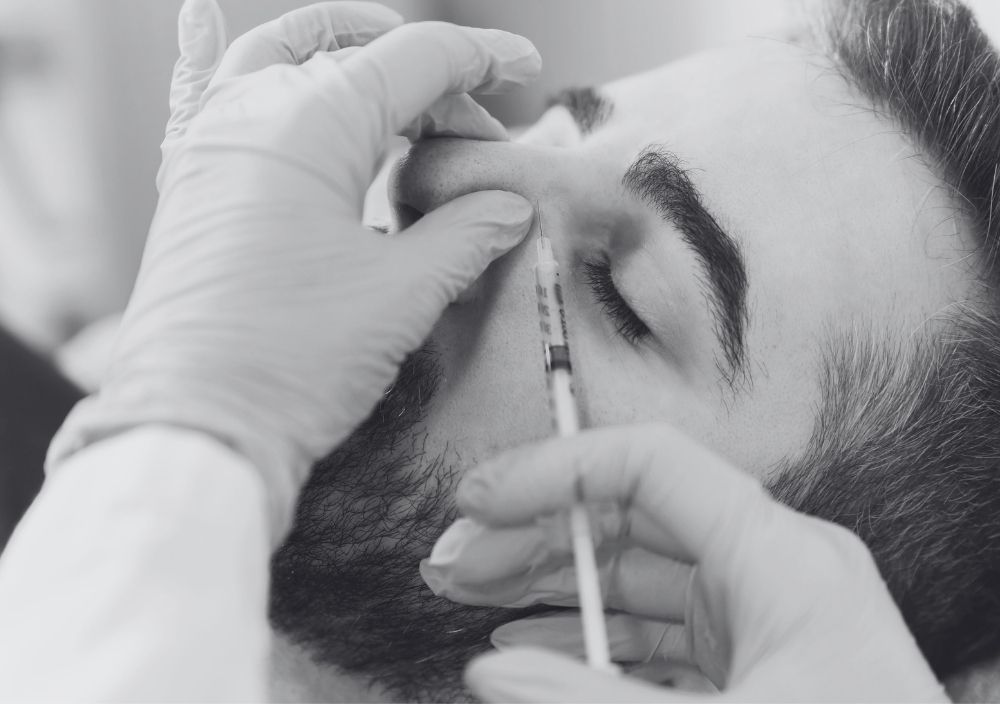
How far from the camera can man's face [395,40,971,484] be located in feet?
2.96

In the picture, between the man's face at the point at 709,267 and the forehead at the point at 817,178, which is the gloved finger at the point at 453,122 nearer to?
the man's face at the point at 709,267

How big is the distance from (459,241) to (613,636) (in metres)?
0.49

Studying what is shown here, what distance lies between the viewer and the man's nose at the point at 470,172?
0.95 metres

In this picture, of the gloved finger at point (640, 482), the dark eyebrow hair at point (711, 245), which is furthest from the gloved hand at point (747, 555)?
the dark eyebrow hair at point (711, 245)

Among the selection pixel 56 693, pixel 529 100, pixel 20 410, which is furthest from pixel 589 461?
pixel 529 100

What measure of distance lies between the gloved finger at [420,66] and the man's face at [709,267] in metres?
0.08

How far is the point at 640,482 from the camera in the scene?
0.73 meters

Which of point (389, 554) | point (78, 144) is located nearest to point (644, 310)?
point (389, 554)

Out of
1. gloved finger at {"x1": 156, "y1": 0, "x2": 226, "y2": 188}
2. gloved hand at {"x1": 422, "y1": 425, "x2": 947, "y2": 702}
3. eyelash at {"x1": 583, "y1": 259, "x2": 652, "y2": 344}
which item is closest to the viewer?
gloved hand at {"x1": 422, "y1": 425, "x2": 947, "y2": 702}

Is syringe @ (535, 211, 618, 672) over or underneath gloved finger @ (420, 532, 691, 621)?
over

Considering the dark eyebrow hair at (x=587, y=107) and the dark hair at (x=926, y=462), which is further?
the dark eyebrow hair at (x=587, y=107)

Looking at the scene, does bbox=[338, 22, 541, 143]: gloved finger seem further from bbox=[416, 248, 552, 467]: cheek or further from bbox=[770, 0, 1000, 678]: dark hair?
bbox=[770, 0, 1000, 678]: dark hair

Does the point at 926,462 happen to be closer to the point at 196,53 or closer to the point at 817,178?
the point at 817,178

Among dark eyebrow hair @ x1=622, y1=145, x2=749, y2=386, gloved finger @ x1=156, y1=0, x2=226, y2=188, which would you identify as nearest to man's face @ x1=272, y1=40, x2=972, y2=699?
dark eyebrow hair @ x1=622, y1=145, x2=749, y2=386
